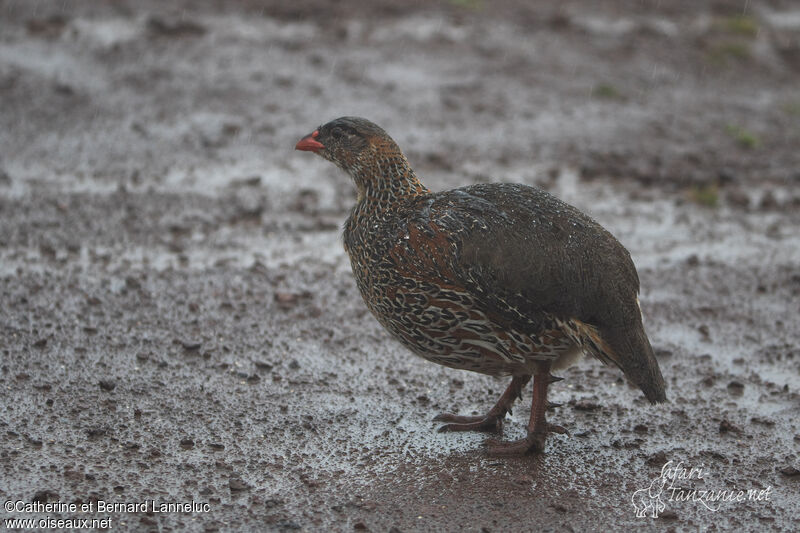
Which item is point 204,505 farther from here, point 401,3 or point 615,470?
point 401,3

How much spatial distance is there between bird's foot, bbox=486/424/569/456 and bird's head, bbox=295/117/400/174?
5.61 ft

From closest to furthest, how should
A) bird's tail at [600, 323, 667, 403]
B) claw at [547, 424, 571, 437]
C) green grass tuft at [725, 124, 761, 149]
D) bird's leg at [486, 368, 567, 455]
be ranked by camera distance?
bird's tail at [600, 323, 667, 403], bird's leg at [486, 368, 567, 455], claw at [547, 424, 571, 437], green grass tuft at [725, 124, 761, 149]

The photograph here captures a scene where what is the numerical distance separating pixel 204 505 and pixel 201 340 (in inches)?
71.0

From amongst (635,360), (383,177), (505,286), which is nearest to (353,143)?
(383,177)

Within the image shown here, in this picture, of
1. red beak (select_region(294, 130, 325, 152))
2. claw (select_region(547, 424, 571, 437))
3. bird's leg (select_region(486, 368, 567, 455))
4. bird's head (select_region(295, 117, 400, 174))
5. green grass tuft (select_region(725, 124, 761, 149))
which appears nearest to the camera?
bird's leg (select_region(486, 368, 567, 455))

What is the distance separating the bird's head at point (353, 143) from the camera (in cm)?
543

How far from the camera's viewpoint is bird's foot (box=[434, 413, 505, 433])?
5320 mm

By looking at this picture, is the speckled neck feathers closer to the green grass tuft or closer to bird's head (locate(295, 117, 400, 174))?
bird's head (locate(295, 117, 400, 174))

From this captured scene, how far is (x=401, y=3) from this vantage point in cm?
1279

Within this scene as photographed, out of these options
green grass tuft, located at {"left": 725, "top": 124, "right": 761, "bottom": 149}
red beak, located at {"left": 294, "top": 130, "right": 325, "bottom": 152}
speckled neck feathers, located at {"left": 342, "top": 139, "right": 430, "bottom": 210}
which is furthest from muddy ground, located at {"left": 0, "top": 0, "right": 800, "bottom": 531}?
red beak, located at {"left": 294, "top": 130, "right": 325, "bottom": 152}

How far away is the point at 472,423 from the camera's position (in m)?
5.33

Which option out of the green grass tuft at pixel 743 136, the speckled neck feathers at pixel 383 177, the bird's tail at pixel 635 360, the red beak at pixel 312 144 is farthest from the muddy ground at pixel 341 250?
the red beak at pixel 312 144

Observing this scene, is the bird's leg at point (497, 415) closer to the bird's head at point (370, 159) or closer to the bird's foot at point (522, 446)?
the bird's foot at point (522, 446)

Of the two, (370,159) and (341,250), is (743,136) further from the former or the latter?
(370,159)
